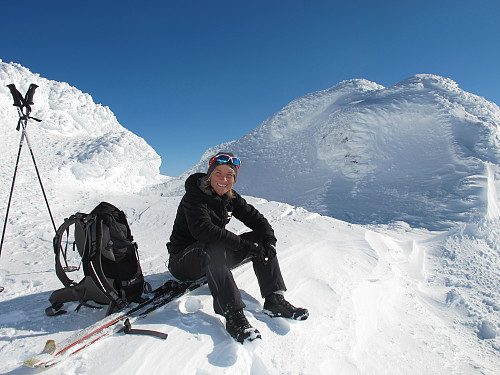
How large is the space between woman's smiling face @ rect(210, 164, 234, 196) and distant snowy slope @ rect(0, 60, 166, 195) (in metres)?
8.15

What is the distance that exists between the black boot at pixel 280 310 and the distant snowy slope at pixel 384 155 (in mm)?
9379

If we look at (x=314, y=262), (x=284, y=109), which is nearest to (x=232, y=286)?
(x=314, y=262)

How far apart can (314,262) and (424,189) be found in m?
11.1

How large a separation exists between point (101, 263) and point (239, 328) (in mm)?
1277

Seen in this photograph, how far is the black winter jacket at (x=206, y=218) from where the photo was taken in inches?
99.3

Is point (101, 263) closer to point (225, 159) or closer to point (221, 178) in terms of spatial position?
point (221, 178)

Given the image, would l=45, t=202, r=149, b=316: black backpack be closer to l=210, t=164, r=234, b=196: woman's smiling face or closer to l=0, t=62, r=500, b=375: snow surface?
l=0, t=62, r=500, b=375: snow surface

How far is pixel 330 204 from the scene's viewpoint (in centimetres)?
1391

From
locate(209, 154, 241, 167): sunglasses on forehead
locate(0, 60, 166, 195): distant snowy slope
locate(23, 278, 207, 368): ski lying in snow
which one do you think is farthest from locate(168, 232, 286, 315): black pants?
locate(0, 60, 166, 195): distant snowy slope

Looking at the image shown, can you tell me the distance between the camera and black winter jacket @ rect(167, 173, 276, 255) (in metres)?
2.52

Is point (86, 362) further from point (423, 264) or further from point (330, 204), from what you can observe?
point (330, 204)

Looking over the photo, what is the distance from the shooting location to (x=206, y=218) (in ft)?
8.51

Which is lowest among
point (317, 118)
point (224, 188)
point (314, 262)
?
point (314, 262)

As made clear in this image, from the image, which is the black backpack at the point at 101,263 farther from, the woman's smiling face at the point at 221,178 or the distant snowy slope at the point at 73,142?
the distant snowy slope at the point at 73,142
